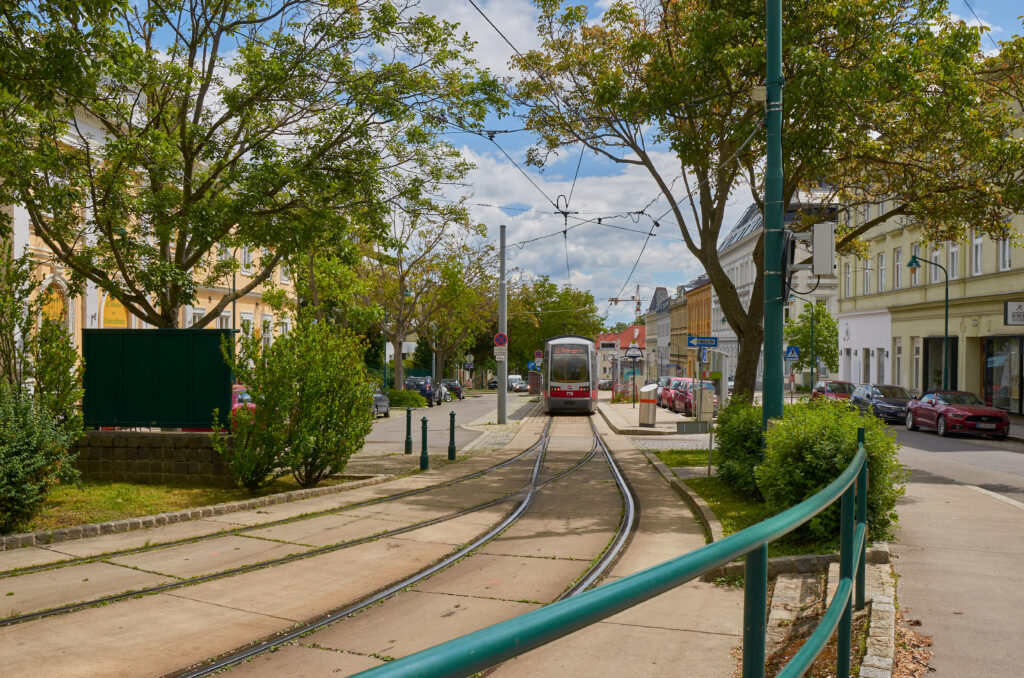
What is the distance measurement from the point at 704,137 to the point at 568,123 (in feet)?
11.0

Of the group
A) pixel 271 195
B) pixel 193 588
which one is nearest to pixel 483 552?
pixel 193 588

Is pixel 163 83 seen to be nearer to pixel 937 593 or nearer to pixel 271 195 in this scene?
pixel 271 195

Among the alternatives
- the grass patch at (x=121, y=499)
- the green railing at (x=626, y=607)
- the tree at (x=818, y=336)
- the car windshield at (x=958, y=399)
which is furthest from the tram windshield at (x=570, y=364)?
→ the green railing at (x=626, y=607)

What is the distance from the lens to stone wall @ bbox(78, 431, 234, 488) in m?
12.9

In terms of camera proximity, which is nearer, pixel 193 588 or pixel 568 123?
pixel 193 588

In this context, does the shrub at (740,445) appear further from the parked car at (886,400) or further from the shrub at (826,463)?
the parked car at (886,400)

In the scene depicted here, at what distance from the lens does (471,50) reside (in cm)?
1514

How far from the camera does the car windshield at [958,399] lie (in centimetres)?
2531

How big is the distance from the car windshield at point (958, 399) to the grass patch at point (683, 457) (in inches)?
439

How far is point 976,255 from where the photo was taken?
34.9m

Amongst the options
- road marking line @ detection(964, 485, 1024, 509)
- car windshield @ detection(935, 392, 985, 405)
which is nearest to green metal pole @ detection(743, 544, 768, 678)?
road marking line @ detection(964, 485, 1024, 509)

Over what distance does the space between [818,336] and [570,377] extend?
2574 cm

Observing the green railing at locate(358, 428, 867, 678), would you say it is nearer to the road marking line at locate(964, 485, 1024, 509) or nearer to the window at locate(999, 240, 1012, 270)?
the road marking line at locate(964, 485, 1024, 509)

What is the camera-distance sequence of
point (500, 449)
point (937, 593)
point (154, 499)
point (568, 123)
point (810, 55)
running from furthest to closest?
point (500, 449)
point (568, 123)
point (810, 55)
point (154, 499)
point (937, 593)
